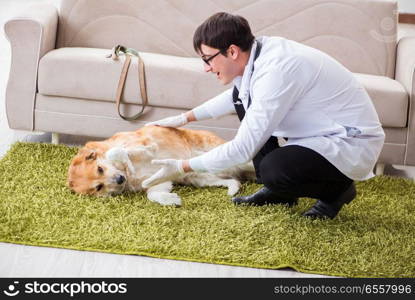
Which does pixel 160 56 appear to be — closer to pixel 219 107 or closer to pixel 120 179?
pixel 219 107

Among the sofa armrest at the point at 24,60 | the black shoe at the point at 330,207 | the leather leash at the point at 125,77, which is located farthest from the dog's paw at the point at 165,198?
the sofa armrest at the point at 24,60

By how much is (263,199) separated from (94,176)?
2.47ft

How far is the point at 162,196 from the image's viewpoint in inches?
108

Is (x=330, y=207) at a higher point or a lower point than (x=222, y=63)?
lower

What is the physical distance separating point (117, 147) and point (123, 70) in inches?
22.0

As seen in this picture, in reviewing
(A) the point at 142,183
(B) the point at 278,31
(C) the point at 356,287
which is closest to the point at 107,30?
(B) the point at 278,31

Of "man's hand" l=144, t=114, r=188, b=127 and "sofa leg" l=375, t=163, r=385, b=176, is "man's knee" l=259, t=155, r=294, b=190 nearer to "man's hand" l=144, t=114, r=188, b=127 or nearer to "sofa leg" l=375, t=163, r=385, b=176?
"man's hand" l=144, t=114, r=188, b=127

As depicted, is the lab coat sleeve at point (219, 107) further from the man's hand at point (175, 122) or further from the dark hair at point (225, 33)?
the dark hair at point (225, 33)

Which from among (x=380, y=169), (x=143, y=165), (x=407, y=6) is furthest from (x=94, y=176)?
(x=407, y=6)

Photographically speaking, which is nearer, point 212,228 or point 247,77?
point 247,77

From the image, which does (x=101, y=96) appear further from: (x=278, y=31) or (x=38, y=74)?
(x=278, y=31)

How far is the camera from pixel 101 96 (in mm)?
3309

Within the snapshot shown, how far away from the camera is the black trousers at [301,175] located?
2.50m

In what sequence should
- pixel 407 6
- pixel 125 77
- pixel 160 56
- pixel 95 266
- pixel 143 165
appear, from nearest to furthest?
pixel 95 266, pixel 143 165, pixel 125 77, pixel 160 56, pixel 407 6
